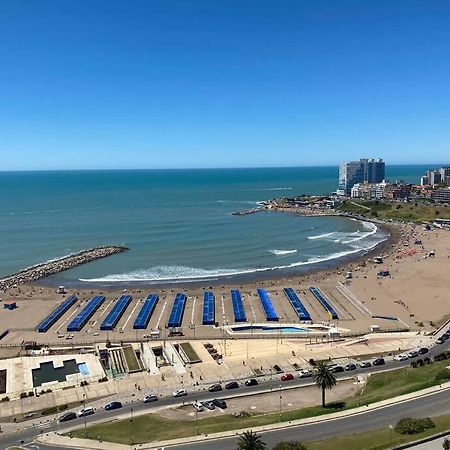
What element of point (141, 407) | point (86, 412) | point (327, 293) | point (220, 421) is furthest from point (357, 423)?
point (327, 293)

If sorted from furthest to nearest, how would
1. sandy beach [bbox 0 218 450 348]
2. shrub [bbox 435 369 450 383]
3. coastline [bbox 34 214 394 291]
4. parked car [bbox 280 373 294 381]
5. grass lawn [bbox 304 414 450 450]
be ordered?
coastline [bbox 34 214 394 291], sandy beach [bbox 0 218 450 348], parked car [bbox 280 373 294 381], shrub [bbox 435 369 450 383], grass lawn [bbox 304 414 450 450]

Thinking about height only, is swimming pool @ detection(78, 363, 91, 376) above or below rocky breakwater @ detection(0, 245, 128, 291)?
below

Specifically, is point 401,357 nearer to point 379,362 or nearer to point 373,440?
point 379,362

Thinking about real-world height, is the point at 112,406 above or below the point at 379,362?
below

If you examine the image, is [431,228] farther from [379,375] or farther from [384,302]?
[379,375]

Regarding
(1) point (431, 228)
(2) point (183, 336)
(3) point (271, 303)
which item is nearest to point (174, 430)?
(2) point (183, 336)

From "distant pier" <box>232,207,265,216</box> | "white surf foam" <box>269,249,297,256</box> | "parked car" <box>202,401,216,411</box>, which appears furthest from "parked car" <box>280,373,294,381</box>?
"distant pier" <box>232,207,265,216</box>

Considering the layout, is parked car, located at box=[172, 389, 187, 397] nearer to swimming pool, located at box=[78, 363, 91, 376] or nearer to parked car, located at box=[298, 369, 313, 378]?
parked car, located at box=[298, 369, 313, 378]
